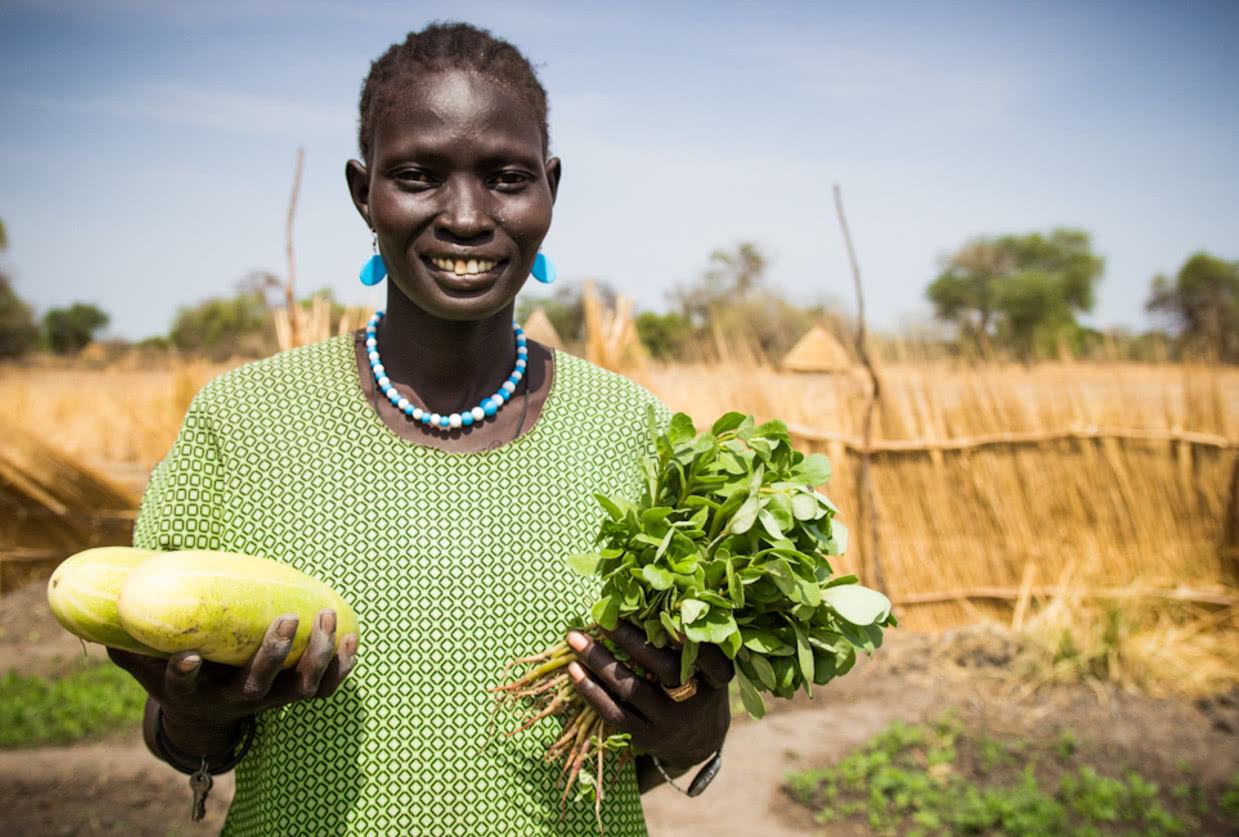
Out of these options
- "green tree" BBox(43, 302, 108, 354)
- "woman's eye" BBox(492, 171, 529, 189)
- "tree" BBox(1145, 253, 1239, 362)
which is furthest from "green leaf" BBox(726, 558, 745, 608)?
"green tree" BBox(43, 302, 108, 354)

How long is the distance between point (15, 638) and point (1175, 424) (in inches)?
355

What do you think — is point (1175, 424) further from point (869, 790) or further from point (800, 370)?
point (869, 790)

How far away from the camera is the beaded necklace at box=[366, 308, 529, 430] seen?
1.84 m

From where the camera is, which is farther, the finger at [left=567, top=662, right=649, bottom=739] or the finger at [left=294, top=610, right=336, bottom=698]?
the finger at [left=567, top=662, right=649, bottom=739]

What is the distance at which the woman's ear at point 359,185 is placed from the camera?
1.91m

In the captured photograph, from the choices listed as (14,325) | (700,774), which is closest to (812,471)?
(700,774)

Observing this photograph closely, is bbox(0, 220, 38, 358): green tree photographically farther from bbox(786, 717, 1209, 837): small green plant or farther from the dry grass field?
bbox(786, 717, 1209, 837): small green plant

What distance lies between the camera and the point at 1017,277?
4762 centimetres

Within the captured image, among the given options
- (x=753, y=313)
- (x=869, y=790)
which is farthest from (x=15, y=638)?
(x=753, y=313)

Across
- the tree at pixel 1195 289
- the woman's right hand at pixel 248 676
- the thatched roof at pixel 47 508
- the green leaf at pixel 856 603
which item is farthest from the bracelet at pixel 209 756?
the tree at pixel 1195 289

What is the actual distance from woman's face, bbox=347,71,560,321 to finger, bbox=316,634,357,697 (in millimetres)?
614

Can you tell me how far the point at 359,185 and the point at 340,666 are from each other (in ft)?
3.15

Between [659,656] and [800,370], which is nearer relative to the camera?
[659,656]

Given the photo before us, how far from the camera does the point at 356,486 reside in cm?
172
